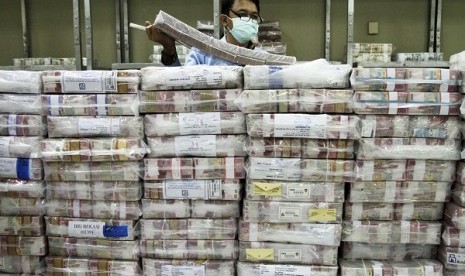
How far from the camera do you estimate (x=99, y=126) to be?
55.4 inches

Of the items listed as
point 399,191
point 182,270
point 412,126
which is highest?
point 412,126

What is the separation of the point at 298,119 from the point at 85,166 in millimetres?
827

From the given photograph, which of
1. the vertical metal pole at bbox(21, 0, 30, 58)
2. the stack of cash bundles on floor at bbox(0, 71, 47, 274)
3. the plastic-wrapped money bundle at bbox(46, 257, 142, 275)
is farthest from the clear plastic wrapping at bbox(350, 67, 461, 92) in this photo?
the vertical metal pole at bbox(21, 0, 30, 58)

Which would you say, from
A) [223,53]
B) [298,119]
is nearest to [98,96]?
[223,53]

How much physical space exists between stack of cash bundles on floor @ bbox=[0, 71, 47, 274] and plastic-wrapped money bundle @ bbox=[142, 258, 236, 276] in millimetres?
449

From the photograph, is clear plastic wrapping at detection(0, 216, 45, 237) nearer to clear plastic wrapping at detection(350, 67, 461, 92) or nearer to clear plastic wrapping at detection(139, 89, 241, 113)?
clear plastic wrapping at detection(139, 89, 241, 113)

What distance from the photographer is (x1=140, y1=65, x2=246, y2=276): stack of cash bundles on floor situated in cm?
138

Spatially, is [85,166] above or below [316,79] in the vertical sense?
below

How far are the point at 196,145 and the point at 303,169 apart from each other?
406mm

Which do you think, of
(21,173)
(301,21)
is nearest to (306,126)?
(21,173)

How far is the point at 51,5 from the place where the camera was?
331cm

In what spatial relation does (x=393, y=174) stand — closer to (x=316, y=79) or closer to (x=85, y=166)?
(x=316, y=79)

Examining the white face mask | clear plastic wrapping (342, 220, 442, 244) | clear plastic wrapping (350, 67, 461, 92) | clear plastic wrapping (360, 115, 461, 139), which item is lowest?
clear plastic wrapping (342, 220, 442, 244)

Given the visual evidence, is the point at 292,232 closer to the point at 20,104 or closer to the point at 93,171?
the point at 93,171
